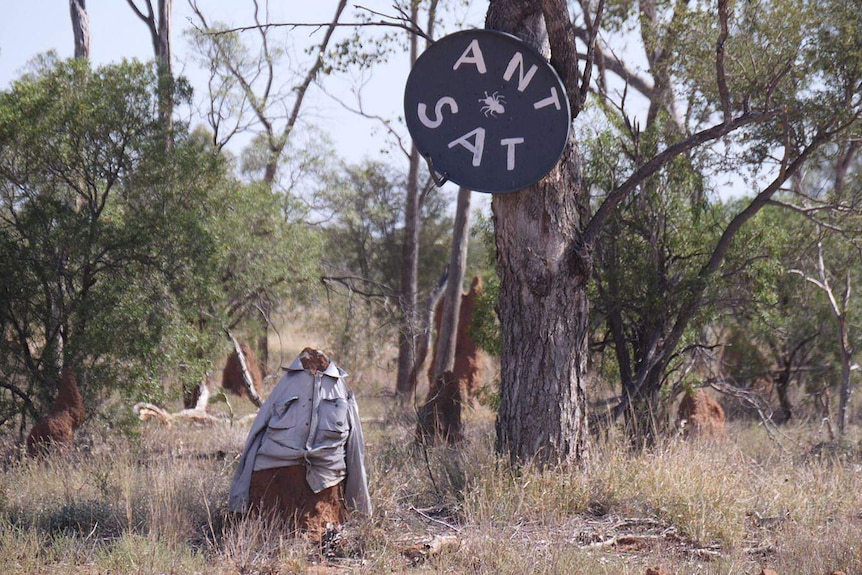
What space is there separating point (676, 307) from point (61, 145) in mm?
6668

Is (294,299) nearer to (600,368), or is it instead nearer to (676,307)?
(600,368)

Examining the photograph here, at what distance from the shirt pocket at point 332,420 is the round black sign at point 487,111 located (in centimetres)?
176

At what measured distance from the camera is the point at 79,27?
48.5 ft

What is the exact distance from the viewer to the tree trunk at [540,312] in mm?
6633

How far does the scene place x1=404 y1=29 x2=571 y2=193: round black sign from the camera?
20.6 ft

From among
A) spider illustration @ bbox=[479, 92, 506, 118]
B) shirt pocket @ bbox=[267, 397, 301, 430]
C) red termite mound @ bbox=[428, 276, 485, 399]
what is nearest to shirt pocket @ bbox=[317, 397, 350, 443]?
shirt pocket @ bbox=[267, 397, 301, 430]

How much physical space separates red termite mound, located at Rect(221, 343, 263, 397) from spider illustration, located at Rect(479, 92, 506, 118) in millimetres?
11964

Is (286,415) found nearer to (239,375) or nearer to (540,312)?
(540,312)

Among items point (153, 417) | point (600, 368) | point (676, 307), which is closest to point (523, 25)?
point (676, 307)

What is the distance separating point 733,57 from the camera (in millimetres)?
8828

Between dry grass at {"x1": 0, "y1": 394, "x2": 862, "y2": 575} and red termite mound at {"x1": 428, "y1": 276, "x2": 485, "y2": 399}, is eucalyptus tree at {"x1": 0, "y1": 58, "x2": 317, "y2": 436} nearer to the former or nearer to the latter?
dry grass at {"x1": 0, "y1": 394, "x2": 862, "y2": 575}

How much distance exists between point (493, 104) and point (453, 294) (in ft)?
39.0

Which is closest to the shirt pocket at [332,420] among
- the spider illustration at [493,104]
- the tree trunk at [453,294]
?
the spider illustration at [493,104]

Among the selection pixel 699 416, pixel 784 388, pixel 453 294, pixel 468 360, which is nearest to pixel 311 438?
pixel 699 416
